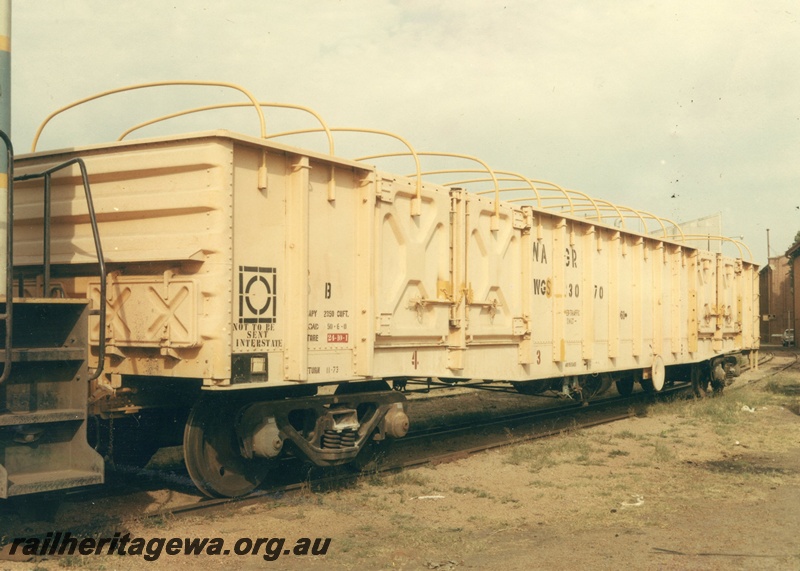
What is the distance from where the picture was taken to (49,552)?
5727 mm

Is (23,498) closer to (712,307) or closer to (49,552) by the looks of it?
(49,552)

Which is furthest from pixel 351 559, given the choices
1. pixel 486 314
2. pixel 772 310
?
pixel 772 310

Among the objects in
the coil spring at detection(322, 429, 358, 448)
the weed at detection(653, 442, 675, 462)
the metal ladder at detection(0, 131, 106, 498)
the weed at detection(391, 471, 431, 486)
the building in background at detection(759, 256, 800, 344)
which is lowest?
the weed at detection(653, 442, 675, 462)

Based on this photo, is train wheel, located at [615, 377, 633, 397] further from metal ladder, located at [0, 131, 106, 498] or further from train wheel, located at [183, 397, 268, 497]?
metal ladder, located at [0, 131, 106, 498]

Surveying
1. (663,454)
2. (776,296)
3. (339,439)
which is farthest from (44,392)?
(776,296)

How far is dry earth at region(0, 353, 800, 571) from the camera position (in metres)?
5.87

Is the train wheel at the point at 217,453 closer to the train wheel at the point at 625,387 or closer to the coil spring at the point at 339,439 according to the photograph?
the coil spring at the point at 339,439

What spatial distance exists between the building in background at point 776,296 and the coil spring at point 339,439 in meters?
50.5

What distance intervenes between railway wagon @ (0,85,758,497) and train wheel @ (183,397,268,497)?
2 centimetres

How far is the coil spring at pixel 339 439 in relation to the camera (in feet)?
26.0

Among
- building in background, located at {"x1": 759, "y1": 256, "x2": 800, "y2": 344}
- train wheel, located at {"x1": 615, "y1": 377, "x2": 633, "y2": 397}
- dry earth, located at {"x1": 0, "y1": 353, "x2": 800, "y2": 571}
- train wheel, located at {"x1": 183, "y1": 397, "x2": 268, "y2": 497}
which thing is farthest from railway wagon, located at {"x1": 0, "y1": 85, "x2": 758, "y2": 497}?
building in background, located at {"x1": 759, "y1": 256, "x2": 800, "y2": 344}

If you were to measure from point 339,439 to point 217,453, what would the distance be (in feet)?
4.05

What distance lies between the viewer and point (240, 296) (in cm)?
677

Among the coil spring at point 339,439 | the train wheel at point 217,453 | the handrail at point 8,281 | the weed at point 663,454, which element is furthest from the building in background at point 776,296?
the handrail at point 8,281
